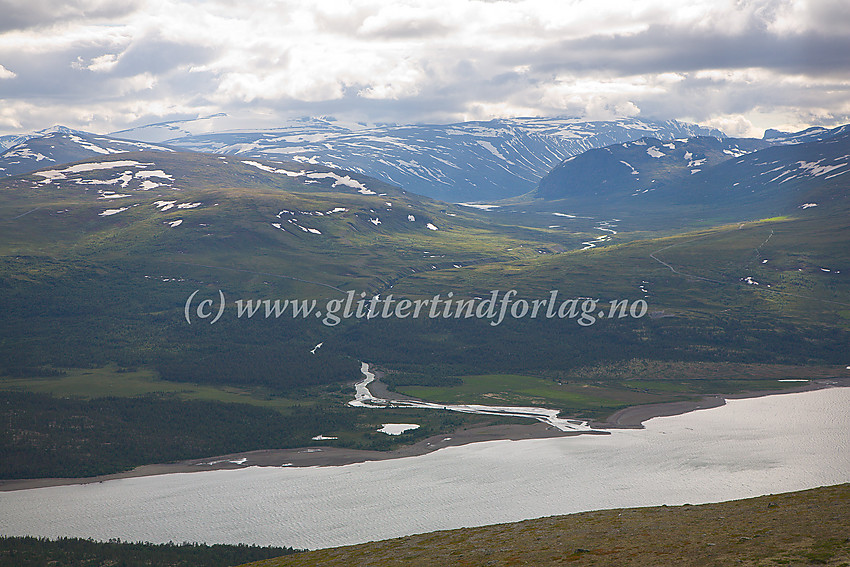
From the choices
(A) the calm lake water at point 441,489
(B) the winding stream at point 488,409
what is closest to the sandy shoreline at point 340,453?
(A) the calm lake water at point 441,489

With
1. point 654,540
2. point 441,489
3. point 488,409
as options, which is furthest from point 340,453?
point 654,540

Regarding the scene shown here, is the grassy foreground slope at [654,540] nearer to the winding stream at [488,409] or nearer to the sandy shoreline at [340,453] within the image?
the sandy shoreline at [340,453]

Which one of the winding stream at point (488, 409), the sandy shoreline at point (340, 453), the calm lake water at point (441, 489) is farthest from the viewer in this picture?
the winding stream at point (488, 409)

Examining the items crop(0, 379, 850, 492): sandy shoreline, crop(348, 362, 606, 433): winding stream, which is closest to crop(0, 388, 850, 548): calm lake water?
crop(0, 379, 850, 492): sandy shoreline

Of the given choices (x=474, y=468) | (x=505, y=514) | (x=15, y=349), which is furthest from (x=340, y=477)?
(x=15, y=349)

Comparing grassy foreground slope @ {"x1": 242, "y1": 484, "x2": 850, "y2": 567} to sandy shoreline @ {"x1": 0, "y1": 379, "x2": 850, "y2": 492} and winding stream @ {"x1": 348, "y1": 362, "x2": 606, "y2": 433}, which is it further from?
winding stream @ {"x1": 348, "y1": 362, "x2": 606, "y2": 433}

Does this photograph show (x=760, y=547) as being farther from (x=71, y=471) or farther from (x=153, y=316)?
(x=153, y=316)

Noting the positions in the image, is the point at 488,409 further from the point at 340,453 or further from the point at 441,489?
the point at 441,489
